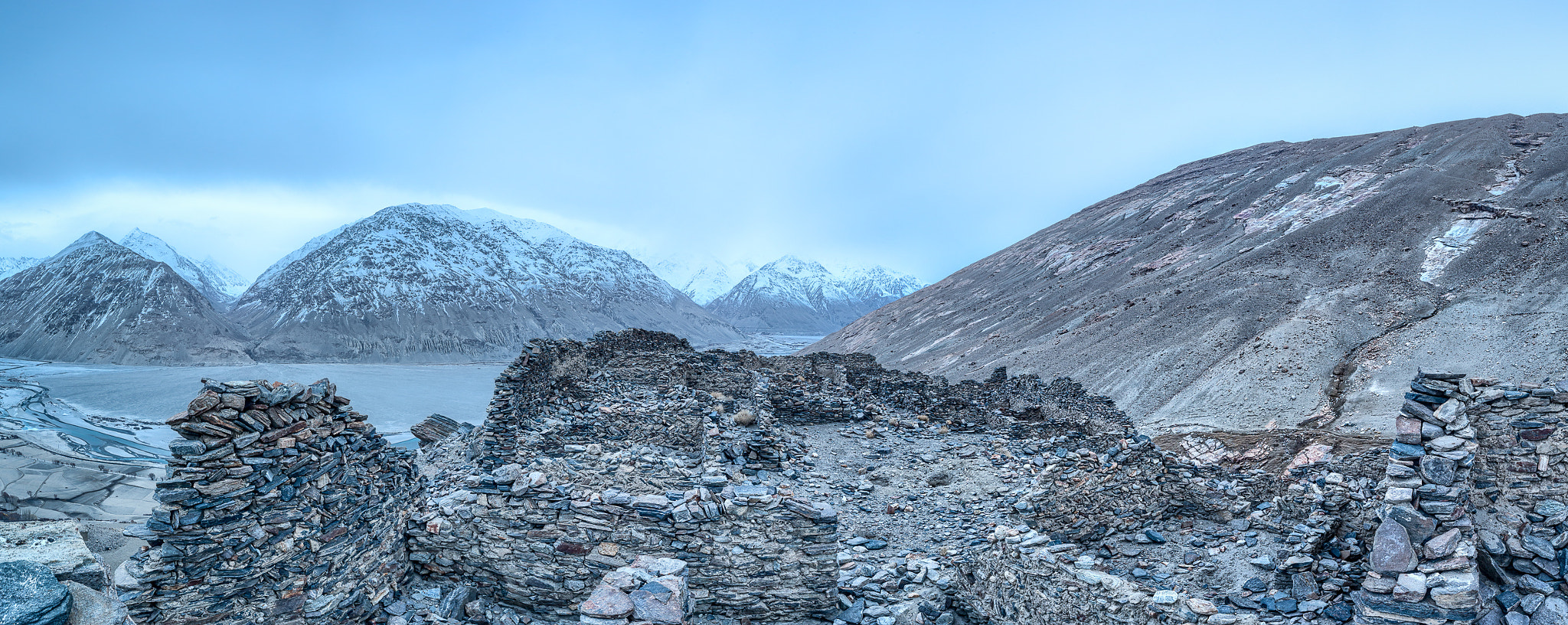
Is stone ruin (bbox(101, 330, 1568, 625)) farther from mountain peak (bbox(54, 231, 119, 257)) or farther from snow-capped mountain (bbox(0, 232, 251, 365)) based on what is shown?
mountain peak (bbox(54, 231, 119, 257))

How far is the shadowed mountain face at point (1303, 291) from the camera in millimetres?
26781

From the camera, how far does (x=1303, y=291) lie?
38.4 meters

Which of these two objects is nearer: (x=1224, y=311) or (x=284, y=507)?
(x=284, y=507)

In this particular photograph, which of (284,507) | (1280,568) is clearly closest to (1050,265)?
(1280,568)

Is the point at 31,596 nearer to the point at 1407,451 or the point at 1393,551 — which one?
the point at 1393,551

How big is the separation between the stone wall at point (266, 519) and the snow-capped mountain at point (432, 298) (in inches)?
4207

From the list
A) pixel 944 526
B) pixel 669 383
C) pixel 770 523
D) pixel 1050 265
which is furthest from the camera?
pixel 1050 265

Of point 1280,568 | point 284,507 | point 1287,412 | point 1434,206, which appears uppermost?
point 1434,206

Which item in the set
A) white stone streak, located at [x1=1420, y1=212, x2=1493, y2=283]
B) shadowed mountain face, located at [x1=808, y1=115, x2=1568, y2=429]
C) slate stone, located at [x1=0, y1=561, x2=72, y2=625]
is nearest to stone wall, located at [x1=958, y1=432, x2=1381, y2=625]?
slate stone, located at [x1=0, y1=561, x2=72, y2=625]

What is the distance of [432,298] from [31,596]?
139m

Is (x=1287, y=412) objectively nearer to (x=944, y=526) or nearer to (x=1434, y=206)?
(x=944, y=526)

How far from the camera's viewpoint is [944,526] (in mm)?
8906

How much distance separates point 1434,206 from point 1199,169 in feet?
159

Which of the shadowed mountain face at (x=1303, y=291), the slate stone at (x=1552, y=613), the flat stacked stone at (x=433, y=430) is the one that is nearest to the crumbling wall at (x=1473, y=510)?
the slate stone at (x=1552, y=613)
